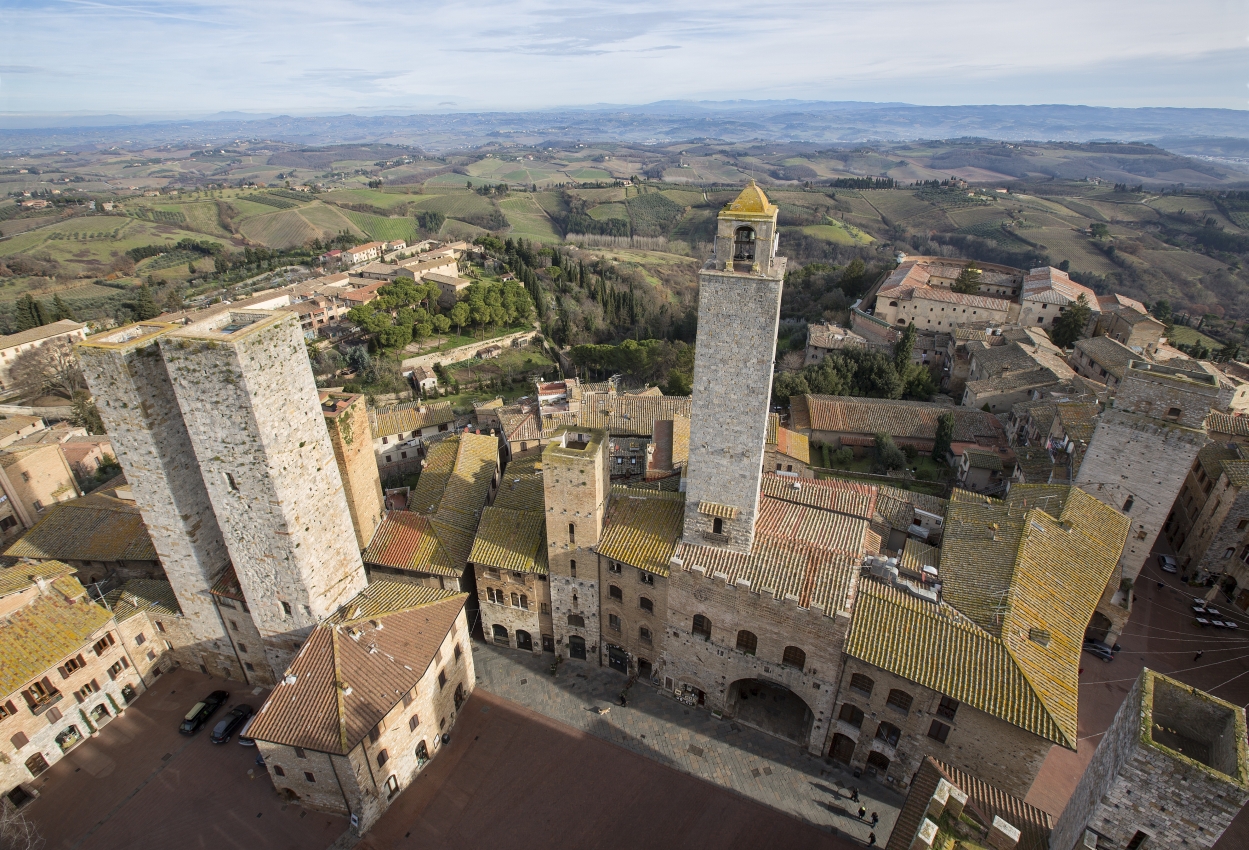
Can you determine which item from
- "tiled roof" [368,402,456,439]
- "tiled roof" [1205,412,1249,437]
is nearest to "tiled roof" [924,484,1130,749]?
"tiled roof" [1205,412,1249,437]

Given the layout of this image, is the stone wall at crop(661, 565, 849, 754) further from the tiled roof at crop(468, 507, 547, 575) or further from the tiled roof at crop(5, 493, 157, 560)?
the tiled roof at crop(5, 493, 157, 560)

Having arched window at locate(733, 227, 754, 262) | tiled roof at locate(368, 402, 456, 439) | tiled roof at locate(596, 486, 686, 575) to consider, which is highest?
arched window at locate(733, 227, 754, 262)

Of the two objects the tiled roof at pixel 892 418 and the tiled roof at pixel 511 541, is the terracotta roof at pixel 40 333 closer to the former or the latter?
the tiled roof at pixel 511 541

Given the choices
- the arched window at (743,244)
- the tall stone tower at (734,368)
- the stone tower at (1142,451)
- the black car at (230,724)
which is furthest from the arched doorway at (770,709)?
the black car at (230,724)

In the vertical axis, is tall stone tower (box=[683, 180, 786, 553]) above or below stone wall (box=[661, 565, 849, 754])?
above

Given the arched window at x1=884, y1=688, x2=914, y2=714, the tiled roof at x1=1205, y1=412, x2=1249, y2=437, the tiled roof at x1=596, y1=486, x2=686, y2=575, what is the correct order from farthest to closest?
the tiled roof at x1=1205, y1=412, x2=1249, y2=437, the tiled roof at x1=596, y1=486, x2=686, y2=575, the arched window at x1=884, y1=688, x2=914, y2=714

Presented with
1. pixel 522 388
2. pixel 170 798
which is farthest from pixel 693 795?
pixel 522 388
